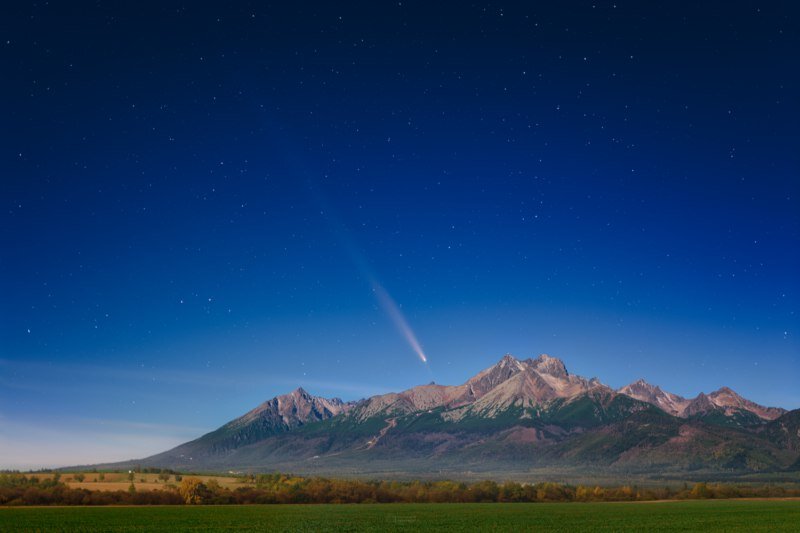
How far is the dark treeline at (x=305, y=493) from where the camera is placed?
109125mm

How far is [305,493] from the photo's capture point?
124062 millimetres

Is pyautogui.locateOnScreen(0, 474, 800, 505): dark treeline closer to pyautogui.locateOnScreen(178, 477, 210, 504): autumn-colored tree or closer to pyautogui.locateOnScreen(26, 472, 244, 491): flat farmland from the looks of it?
pyautogui.locateOnScreen(178, 477, 210, 504): autumn-colored tree

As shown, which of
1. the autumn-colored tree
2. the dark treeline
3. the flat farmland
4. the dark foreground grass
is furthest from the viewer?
the flat farmland

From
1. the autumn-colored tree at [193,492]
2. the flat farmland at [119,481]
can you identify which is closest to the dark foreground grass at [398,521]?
the autumn-colored tree at [193,492]

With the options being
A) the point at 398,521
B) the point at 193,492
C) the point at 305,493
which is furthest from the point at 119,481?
the point at 398,521

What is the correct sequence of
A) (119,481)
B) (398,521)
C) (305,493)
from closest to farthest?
1. (398,521)
2. (305,493)
3. (119,481)

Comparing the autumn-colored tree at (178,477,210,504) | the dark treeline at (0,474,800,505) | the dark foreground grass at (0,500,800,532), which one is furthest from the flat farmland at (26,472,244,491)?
the dark foreground grass at (0,500,800,532)

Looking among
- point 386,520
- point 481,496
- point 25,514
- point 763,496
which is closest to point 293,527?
point 386,520

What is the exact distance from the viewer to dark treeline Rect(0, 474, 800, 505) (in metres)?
109

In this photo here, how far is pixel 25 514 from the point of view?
81625 millimetres

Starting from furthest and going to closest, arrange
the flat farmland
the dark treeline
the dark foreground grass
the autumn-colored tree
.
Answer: the flat farmland
the autumn-colored tree
the dark treeline
the dark foreground grass

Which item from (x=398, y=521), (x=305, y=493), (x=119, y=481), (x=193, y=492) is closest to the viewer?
(x=398, y=521)

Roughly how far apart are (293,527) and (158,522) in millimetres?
16973

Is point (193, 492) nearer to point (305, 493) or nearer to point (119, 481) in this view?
point (305, 493)
